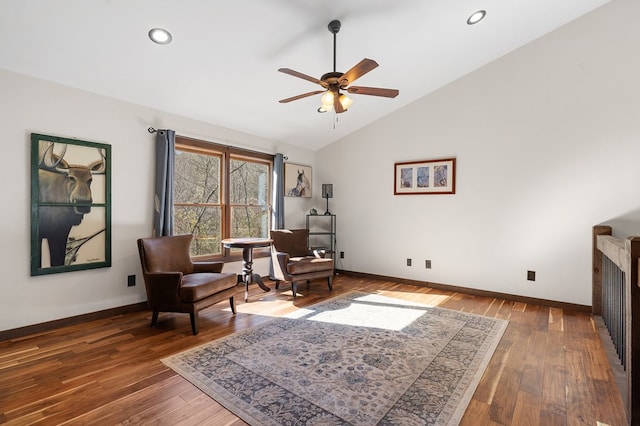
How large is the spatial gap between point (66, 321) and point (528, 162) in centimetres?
569

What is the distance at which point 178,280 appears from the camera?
2.94 metres

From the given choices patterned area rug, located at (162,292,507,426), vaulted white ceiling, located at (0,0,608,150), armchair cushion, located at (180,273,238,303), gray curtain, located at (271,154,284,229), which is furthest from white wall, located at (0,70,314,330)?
patterned area rug, located at (162,292,507,426)

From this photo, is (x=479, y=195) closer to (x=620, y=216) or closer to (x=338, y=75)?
(x=620, y=216)

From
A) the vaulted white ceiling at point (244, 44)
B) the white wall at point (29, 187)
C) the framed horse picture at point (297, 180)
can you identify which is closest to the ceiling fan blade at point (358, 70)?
the vaulted white ceiling at point (244, 44)

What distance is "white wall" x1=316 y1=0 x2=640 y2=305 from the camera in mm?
3477

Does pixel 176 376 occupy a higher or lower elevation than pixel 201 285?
lower

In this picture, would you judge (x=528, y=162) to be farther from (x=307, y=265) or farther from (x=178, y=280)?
(x=178, y=280)

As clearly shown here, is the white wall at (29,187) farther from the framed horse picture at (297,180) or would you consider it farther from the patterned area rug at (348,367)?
the framed horse picture at (297,180)

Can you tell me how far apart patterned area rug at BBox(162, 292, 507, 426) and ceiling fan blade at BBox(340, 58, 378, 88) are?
2.34 meters

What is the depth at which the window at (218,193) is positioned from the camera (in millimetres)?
4158

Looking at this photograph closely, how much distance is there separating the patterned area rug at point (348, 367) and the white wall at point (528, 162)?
1.27 m

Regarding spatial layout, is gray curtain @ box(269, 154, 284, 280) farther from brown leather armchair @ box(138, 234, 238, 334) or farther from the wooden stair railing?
the wooden stair railing

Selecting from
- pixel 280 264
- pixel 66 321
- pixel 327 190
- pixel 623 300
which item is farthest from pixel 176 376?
pixel 327 190

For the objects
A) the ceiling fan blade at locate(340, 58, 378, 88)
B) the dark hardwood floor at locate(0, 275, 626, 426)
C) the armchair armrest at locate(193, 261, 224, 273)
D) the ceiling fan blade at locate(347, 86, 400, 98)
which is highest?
the ceiling fan blade at locate(340, 58, 378, 88)
